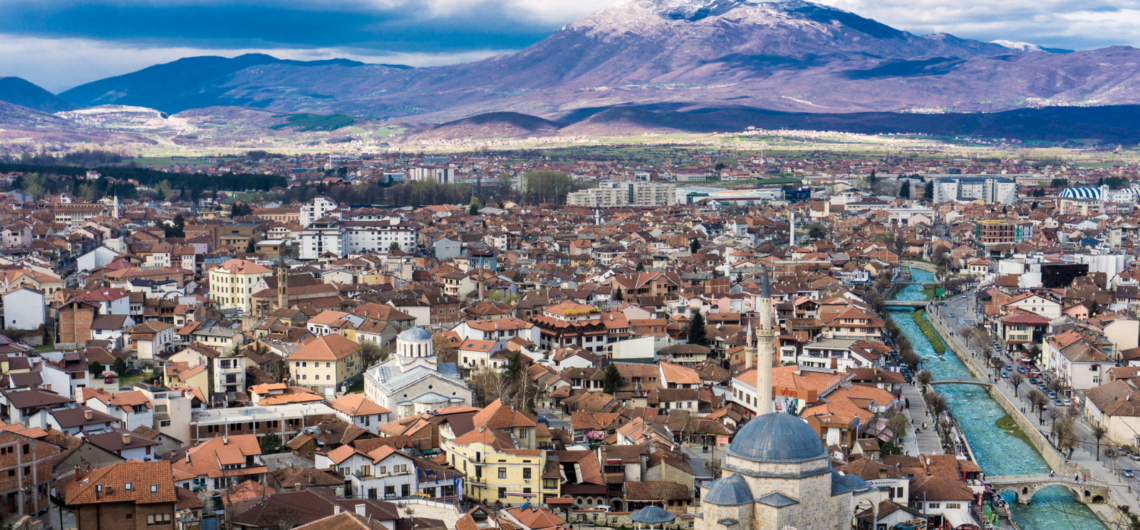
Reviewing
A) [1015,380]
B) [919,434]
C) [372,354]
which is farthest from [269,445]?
[1015,380]

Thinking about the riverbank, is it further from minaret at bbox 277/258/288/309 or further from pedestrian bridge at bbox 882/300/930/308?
minaret at bbox 277/258/288/309

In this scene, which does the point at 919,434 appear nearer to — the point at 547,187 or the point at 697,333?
the point at 697,333

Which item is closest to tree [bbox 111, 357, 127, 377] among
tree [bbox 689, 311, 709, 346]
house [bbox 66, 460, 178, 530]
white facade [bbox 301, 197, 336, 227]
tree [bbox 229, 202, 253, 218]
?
house [bbox 66, 460, 178, 530]

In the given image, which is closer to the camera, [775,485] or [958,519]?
[775,485]

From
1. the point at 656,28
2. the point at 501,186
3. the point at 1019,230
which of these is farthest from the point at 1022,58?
the point at 1019,230

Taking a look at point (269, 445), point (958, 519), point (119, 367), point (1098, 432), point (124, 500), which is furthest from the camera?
point (119, 367)

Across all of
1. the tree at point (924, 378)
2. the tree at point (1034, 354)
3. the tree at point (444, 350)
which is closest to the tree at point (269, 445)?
the tree at point (444, 350)

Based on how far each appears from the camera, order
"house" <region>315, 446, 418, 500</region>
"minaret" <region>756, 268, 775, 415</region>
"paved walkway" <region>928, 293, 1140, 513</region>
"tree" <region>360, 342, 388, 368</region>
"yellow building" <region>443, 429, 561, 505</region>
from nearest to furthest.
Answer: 1. "house" <region>315, 446, 418, 500</region>
2. "yellow building" <region>443, 429, 561, 505</region>
3. "minaret" <region>756, 268, 775, 415</region>
4. "paved walkway" <region>928, 293, 1140, 513</region>
5. "tree" <region>360, 342, 388, 368</region>
